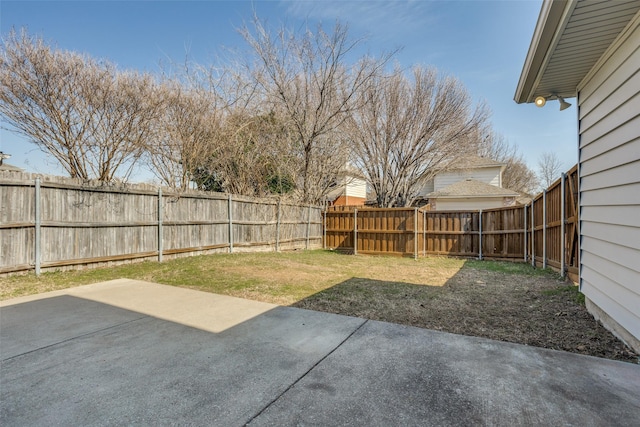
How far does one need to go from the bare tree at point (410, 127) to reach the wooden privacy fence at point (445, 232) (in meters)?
3.34

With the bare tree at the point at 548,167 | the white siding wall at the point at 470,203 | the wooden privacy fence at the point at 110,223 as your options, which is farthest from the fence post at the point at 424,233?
the bare tree at the point at 548,167

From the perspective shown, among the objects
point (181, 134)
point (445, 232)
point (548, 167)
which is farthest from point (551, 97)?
point (548, 167)

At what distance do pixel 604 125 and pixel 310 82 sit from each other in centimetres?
994

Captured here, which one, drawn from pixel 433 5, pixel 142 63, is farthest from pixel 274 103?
pixel 433 5

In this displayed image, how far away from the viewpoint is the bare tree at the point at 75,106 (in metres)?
5.96

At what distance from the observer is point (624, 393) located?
6.48ft

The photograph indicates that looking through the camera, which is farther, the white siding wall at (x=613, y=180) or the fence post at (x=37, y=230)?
the fence post at (x=37, y=230)

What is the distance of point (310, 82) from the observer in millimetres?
11734

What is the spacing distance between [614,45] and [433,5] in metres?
6.64

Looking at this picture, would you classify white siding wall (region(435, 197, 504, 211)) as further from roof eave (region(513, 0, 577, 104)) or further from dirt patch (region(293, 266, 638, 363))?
roof eave (region(513, 0, 577, 104))

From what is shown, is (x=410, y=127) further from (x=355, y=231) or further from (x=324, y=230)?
(x=324, y=230)

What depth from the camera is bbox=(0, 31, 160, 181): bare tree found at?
5965 millimetres

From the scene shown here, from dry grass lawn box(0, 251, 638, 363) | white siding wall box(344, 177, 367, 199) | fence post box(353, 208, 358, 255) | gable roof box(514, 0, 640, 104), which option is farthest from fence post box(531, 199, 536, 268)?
white siding wall box(344, 177, 367, 199)

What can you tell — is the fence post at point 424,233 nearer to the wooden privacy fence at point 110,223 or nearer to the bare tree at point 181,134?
the wooden privacy fence at point 110,223
